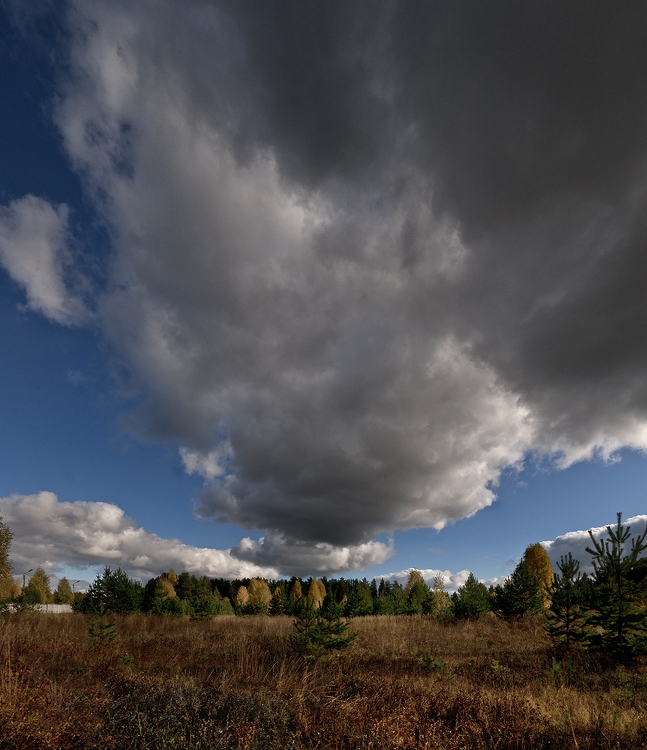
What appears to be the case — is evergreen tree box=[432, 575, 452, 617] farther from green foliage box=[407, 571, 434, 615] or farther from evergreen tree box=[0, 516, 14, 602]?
evergreen tree box=[0, 516, 14, 602]

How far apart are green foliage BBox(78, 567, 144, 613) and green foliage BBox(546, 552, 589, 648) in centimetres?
2590

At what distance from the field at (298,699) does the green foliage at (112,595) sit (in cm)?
1541

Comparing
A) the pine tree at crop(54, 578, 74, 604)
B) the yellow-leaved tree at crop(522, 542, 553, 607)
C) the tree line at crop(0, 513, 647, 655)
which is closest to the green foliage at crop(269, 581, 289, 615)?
the tree line at crop(0, 513, 647, 655)

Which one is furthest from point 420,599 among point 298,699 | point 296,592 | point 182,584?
point 182,584

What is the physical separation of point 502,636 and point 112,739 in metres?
17.7

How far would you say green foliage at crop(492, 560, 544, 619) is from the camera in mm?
21578

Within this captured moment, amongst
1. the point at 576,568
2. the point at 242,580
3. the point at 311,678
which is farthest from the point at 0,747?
the point at 242,580

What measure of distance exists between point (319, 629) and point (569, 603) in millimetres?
10134

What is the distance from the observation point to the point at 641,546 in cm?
1252

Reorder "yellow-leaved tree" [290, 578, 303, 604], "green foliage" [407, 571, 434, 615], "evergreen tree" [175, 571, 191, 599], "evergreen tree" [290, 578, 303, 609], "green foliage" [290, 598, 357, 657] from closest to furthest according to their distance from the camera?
"green foliage" [290, 598, 357, 657], "green foliage" [407, 571, 434, 615], "evergreen tree" [290, 578, 303, 609], "yellow-leaved tree" [290, 578, 303, 604], "evergreen tree" [175, 571, 191, 599]

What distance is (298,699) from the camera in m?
7.73

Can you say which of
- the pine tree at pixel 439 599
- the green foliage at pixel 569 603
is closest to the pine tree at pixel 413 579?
the pine tree at pixel 439 599

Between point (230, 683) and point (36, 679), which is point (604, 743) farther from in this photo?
point (36, 679)

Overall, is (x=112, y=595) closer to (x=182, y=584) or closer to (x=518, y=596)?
(x=518, y=596)
